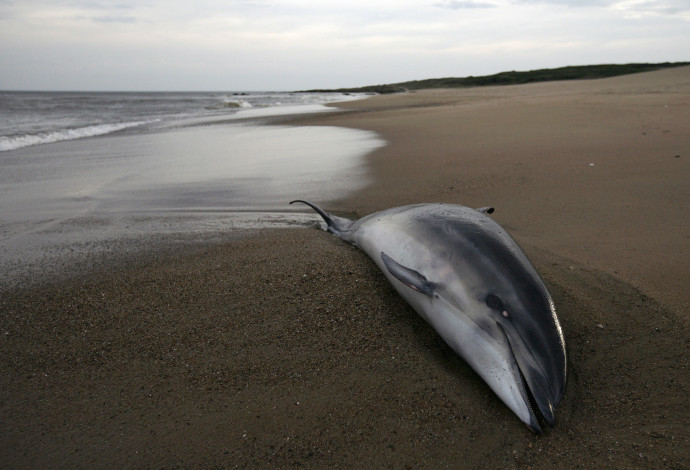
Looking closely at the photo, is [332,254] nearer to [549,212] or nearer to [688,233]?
[549,212]

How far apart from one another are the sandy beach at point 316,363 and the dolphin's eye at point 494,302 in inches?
14.4

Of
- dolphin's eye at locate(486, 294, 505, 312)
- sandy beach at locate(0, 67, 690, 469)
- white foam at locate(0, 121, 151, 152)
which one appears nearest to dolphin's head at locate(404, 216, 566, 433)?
dolphin's eye at locate(486, 294, 505, 312)

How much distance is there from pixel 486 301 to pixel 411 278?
51 cm

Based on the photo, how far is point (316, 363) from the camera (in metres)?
2.48

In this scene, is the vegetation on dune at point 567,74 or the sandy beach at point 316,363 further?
the vegetation on dune at point 567,74

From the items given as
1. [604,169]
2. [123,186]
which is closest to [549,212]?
[604,169]

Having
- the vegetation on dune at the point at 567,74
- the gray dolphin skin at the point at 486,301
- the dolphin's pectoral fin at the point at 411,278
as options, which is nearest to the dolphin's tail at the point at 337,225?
the gray dolphin skin at the point at 486,301

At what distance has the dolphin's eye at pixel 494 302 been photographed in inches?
93.7

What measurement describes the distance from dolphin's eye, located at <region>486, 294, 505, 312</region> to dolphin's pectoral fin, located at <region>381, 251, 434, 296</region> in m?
0.36

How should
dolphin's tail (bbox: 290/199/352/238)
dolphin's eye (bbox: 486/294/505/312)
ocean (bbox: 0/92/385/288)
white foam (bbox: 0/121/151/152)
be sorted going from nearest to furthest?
1. dolphin's eye (bbox: 486/294/505/312)
2. ocean (bbox: 0/92/385/288)
3. dolphin's tail (bbox: 290/199/352/238)
4. white foam (bbox: 0/121/151/152)

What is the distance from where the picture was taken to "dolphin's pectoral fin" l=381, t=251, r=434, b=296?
106 inches

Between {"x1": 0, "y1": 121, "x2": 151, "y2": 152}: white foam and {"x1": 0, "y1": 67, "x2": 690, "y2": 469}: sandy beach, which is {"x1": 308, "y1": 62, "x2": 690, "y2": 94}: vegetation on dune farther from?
{"x1": 0, "y1": 67, "x2": 690, "y2": 469}: sandy beach

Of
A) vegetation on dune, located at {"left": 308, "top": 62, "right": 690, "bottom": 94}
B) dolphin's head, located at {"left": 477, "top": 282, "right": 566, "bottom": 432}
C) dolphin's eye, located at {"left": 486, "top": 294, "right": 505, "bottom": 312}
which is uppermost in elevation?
vegetation on dune, located at {"left": 308, "top": 62, "right": 690, "bottom": 94}

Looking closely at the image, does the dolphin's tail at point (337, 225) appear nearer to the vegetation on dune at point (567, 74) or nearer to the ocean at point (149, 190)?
the ocean at point (149, 190)
